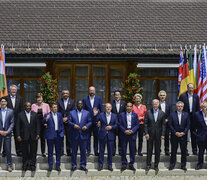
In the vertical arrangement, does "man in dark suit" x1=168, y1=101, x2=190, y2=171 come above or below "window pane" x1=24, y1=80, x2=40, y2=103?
below

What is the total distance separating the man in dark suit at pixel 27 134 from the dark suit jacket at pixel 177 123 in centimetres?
347

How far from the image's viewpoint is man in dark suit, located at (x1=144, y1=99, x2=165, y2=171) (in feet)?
28.8

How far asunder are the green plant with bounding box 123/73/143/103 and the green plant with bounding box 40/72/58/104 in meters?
2.84

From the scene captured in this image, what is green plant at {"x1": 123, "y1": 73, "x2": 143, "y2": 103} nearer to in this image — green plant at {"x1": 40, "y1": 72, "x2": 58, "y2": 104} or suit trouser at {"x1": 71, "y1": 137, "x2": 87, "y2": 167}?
green plant at {"x1": 40, "y1": 72, "x2": 58, "y2": 104}

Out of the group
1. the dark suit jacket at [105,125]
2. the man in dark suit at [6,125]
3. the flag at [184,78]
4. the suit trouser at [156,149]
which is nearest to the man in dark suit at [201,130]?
the suit trouser at [156,149]

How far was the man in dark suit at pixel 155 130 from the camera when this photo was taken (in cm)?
879

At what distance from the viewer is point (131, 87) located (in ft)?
44.9

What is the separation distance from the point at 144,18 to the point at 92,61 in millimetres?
3889

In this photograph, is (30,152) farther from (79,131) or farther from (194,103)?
(194,103)

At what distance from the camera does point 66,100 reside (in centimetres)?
944

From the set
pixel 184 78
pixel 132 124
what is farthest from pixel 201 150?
pixel 184 78

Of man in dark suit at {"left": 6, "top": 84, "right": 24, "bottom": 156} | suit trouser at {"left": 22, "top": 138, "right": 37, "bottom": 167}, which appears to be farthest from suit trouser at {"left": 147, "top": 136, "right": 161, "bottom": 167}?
man in dark suit at {"left": 6, "top": 84, "right": 24, "bottom": 156}

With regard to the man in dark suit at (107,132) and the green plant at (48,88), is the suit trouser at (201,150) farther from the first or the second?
the green plant at (48,88)

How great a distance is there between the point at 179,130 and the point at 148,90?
6266mm
